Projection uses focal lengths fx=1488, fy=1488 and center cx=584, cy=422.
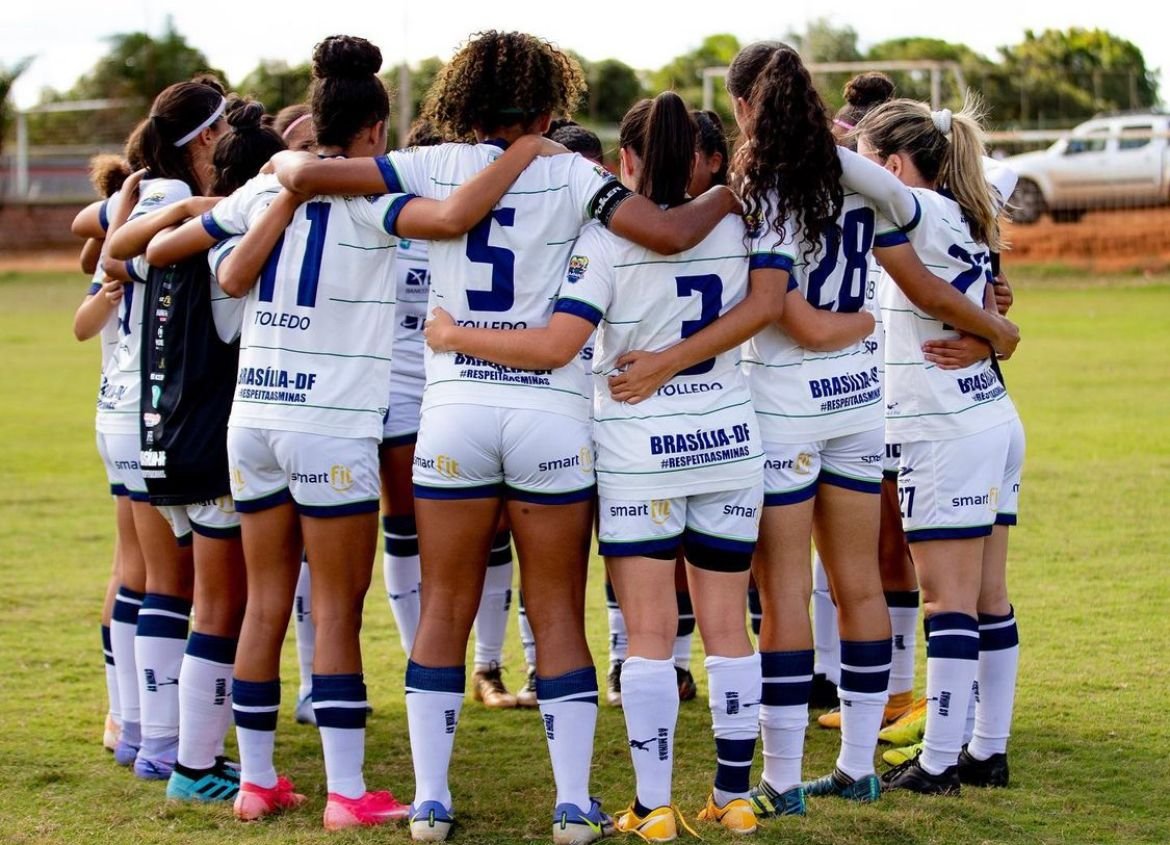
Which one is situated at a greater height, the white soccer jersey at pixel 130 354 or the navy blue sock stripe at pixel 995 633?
the white soccer jersey at pixel 130 354

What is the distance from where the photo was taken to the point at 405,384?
570cm

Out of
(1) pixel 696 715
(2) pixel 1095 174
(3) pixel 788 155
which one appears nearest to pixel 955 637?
(1) pixel 696 715

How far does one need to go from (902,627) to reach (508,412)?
2251mm

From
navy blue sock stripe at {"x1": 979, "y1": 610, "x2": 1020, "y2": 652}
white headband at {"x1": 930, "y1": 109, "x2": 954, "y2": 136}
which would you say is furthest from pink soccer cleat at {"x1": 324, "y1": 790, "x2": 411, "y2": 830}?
white headband at {"x1": 930, "y1": 109, "x2": 954, "y2": 136}

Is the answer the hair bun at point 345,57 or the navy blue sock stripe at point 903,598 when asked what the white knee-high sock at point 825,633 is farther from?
the hair bun at point 345,57

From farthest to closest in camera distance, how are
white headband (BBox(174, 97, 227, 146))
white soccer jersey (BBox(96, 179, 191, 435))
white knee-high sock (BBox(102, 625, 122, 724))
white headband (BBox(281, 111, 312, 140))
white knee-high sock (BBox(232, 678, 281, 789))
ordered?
white knee-high sock (BBox(102, 625, 122, 724)) < white headband (BBox(281, 111, 312, 140)) < white headband (BBox(174, 97, 227, 146)) < white soccer jersey (BBox(96, 179, 191, 435)) < white knee-high sock (BBox(232, 678, 281, 789))

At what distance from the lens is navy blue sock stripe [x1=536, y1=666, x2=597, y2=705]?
4473mm

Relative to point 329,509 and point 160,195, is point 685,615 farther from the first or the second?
point 160,195

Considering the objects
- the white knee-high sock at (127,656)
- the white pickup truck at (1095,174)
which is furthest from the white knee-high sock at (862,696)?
the white pickup truck at (1095,174)

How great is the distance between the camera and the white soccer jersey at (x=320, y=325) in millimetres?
4582

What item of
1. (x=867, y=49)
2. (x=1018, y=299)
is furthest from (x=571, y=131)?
(x=867, y=49)

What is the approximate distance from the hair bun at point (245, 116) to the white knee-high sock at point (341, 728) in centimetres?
191

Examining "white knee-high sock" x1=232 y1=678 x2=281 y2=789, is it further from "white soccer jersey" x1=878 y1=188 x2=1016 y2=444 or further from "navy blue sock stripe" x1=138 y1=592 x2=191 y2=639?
"white soccer jersey" x1=878 y1=188 x2=1016 y2=444

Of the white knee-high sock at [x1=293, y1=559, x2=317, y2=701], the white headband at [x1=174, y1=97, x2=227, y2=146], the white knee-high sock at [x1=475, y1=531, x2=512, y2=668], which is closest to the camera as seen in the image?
the white headband at [x1=174, y1=97, x2=227, y2=146]
